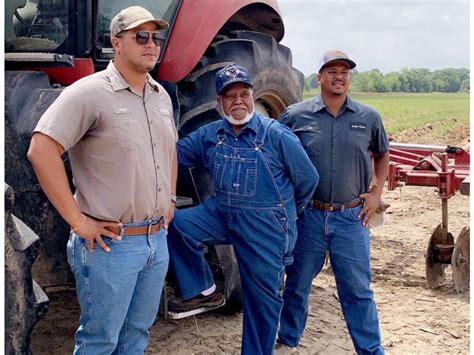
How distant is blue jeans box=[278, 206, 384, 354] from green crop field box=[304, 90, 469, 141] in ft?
47.3

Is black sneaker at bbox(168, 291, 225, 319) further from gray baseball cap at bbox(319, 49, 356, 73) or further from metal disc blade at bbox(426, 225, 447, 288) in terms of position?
metal disc blade at bbox(426, 225, 447, 288)

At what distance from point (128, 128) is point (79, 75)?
1030 mm

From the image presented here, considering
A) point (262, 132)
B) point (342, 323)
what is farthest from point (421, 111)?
point (262, 132)

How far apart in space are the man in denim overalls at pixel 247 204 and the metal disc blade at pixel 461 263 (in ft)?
6.82

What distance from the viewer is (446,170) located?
537 cm

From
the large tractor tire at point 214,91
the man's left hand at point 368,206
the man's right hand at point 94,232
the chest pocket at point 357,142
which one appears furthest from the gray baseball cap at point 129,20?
the man's left hand at point 368,206

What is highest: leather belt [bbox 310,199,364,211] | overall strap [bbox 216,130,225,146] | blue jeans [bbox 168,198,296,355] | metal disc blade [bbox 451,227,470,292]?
overall strap [bbox 216,130,225,146]

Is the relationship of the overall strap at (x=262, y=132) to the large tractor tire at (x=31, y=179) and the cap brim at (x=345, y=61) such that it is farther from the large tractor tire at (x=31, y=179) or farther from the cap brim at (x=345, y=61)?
the large tractor tire at (x=31, y=179)

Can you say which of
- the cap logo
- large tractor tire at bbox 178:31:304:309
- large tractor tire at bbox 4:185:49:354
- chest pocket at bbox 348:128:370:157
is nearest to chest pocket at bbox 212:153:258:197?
the cap logo

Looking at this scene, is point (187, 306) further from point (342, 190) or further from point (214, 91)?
point (214, 91)

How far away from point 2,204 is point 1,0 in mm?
781

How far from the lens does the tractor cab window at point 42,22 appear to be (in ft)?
12.1

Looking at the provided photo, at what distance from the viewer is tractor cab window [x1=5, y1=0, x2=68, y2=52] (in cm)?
368

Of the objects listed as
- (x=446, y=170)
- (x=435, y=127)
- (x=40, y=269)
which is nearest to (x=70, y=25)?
(x=40, y=269)
